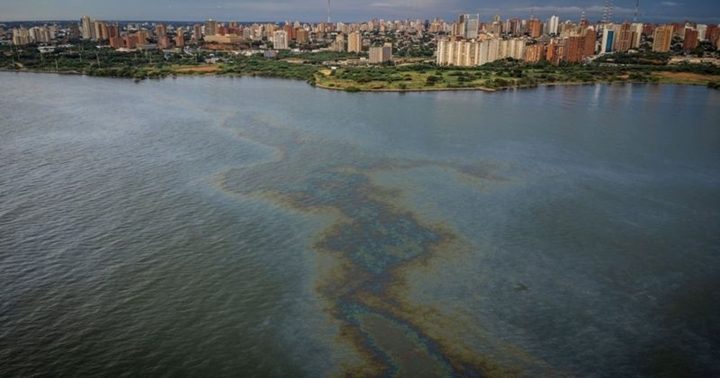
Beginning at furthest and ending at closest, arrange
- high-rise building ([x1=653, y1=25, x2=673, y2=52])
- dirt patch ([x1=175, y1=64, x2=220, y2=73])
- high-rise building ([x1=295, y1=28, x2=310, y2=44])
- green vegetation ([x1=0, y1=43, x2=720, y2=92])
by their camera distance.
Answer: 1. high-rise building ([x1=295, y1=28, x2=310, y2=44])
2. high-rise building ([x1=653, y1=25, x2=673, y2=52])
3. dirt patch ([x1=175, y1=64, x2=220, y2=73])
4. green vegetation ([x1=0, y1=43, x2=720, y2=92])

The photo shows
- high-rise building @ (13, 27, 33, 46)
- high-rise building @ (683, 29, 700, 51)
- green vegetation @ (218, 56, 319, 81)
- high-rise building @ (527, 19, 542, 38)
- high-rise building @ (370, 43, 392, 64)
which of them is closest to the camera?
green vegetation @ (218, 56, 319, 81)

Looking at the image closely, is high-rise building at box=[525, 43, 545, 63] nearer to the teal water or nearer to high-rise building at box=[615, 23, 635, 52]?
high-rise building at box=[615, 23, 635, 52]

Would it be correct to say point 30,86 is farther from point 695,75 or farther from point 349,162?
point 695,75

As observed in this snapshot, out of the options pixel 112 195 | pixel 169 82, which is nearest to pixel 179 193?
pixel 112 195

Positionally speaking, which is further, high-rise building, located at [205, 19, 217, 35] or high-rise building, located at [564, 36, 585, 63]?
high-rise building, located at [205, 19, 217, 35]

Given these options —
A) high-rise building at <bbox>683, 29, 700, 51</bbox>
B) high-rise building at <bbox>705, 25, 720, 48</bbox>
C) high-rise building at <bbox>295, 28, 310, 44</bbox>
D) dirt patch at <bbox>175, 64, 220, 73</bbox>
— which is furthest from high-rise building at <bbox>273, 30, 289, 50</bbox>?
high-rise building at <bbox>705, 25, 720, 48</bbox>

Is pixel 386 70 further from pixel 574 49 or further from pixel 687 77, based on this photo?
pixel 687 77

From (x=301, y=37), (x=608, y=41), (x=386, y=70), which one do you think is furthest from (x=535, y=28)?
(x=386, y=70)
